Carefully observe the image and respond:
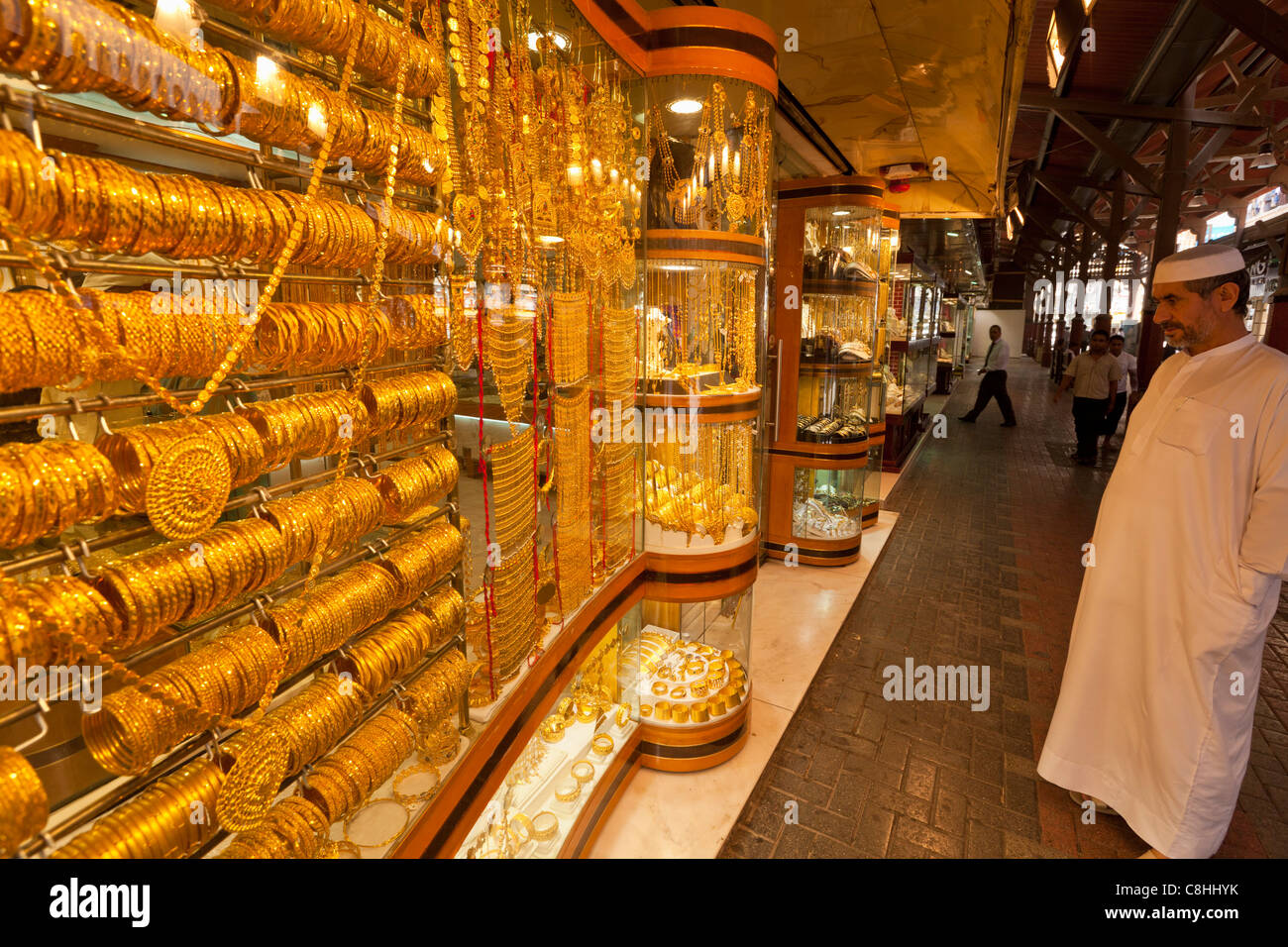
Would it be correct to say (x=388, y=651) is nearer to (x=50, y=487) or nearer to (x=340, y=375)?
(x=340, y=375)

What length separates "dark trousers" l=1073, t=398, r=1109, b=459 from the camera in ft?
28.6

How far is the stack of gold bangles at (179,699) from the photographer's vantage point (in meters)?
0.86

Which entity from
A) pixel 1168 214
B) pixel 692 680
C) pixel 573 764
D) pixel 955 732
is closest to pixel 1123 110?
pixel 1168 214

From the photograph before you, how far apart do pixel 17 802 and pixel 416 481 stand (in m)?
0.76

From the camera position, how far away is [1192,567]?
229 cm

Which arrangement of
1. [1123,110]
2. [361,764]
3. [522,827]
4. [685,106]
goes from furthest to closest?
1. [1123,110]
2. [685,106]
3. [522,827]
4. [361,764]

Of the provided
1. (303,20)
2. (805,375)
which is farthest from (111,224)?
(805,375)

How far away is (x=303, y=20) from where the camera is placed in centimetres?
99

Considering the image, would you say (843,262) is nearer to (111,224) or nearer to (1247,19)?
(1247,19)

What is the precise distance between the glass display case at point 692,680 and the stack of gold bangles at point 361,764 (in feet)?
5.32

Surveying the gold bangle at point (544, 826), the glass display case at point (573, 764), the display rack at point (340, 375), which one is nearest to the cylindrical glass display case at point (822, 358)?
the glass display case at point (573, 764)

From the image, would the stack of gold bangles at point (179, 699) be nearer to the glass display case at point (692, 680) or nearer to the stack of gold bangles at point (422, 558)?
the stack of gold bangles at point (422, 558)

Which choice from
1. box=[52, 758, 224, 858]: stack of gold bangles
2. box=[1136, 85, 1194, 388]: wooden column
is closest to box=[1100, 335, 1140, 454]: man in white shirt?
box=[1136, 85, 1194, 388]: wooden column
